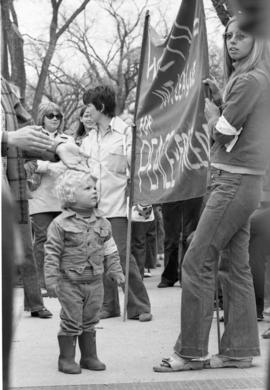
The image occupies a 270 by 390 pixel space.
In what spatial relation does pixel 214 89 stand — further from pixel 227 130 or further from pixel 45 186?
pixel 45 186

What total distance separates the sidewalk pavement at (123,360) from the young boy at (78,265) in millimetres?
156

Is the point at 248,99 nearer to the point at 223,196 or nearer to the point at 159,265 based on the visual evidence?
the point at 223,196

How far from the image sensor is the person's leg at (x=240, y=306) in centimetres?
485

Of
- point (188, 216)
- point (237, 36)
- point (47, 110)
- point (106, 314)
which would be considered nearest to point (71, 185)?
point (237, 36)

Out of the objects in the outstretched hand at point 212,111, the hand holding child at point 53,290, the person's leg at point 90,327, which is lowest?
the person's leg at point 90,327

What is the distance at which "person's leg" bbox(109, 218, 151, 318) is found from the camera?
22.0ft

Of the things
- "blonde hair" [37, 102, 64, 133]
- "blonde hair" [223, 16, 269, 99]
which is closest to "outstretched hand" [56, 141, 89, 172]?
"blonde hair" [223, 16, 269, 99]

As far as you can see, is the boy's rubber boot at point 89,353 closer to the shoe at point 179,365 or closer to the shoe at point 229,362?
the shoe at point 179,365

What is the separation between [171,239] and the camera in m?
9.08

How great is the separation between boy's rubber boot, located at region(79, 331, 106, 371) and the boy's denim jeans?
46 centimetres

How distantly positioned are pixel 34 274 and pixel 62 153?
8.97 ft

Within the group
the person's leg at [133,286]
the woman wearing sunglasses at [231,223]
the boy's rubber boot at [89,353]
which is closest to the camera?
the woman wearing sunglasses at [231,223]

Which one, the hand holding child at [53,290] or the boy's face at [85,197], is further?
the boy's face at [85,197]

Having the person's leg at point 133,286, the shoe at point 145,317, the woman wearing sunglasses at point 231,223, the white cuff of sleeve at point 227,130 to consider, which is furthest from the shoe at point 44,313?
the white cuff of sleeve at point 227,130
